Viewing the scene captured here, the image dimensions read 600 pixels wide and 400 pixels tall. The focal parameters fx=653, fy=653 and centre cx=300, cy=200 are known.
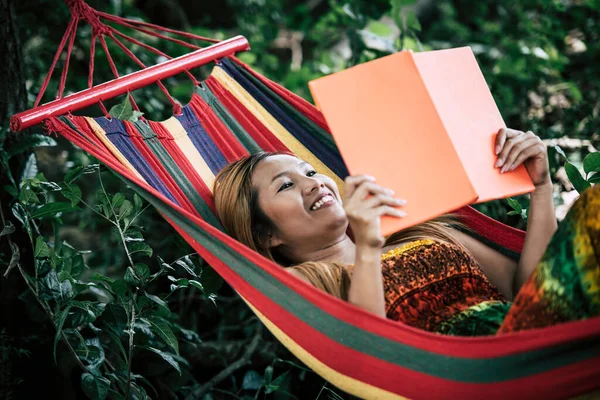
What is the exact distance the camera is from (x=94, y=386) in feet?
5.78

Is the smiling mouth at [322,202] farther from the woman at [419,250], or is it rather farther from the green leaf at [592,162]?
the green leaf at [592,162]

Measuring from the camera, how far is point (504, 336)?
1.22m

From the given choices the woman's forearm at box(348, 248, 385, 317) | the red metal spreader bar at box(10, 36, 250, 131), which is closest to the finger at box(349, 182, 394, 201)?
the woman's forearm at box(348, 248, 385, 317)

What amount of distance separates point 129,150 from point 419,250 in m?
0.89

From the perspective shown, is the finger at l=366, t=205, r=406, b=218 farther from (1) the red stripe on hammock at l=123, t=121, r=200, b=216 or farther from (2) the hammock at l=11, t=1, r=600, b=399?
(1) the red stripe on hammock at l=123, t=121, r=200, b=216

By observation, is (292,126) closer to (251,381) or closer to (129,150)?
(129,150)

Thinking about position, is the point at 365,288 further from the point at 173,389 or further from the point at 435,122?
the point at 173,389

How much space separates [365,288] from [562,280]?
41cm

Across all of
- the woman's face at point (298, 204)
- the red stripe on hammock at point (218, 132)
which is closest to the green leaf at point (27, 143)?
the red stripe on hammock at point (218, 132)

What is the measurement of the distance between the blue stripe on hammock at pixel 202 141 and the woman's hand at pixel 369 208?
826mm

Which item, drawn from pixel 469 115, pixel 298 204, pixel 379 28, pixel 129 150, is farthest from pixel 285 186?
pixel 379 28

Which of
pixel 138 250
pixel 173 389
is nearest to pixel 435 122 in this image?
pixel 138 250

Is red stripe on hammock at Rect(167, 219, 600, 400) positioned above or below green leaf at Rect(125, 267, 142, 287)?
above

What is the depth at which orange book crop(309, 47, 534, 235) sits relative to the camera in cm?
144
